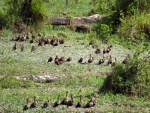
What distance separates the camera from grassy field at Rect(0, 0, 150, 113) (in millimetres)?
12258

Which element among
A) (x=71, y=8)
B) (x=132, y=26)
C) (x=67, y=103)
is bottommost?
(x=67, y=103)

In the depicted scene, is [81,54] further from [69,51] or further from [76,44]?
[76,44]

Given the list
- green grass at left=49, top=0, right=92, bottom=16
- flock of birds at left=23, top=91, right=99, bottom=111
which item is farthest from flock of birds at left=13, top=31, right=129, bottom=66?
green grass at left=49, top=0, right=92, bottom=16

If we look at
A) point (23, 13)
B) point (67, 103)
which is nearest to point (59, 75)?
point (67, 103)

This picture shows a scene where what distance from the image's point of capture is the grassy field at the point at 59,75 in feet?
40.2

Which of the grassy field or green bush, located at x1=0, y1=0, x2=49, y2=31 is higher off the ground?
Answer: green bush, located at x1=0, y1=0, x2=49, y2=31

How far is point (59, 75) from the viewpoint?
15.1 metres

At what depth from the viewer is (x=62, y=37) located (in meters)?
21.4

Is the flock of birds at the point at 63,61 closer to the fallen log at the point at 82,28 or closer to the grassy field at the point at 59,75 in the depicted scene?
the grassy field at the point at 59,75

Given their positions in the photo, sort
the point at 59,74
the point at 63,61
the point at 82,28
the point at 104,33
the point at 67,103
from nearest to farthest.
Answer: the point at 67,103 < the point at 59,74 < the point at 63,61 < the point at 104,33 < the point at 82,28

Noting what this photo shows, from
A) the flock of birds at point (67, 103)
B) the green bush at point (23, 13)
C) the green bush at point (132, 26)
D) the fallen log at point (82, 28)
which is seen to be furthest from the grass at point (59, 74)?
the green bush at point (23, 13)

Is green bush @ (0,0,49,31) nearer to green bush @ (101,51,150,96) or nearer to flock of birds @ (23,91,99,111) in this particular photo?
green bush @ (101,51,150,96)

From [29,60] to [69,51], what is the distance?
2457 millimetres

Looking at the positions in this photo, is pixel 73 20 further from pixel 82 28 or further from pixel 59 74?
pixel 59 74
